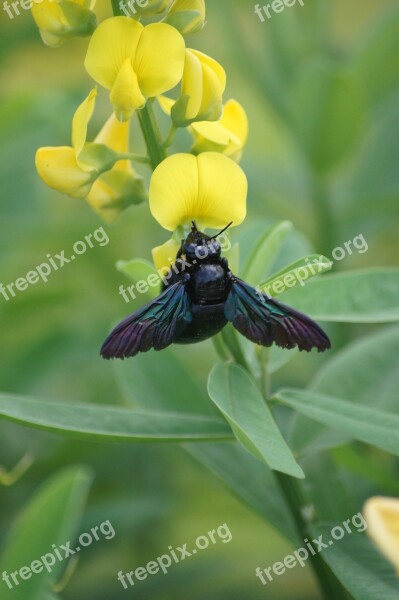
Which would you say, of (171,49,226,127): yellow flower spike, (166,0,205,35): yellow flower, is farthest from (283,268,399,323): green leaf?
(166,0,205,35): yellow flower

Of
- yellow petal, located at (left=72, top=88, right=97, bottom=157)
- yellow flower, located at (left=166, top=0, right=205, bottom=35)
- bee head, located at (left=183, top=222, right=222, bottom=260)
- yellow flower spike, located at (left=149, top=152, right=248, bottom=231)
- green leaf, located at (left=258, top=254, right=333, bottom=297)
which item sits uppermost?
yellow flower, located at (left=166, top=0, right=205, bottom=35)

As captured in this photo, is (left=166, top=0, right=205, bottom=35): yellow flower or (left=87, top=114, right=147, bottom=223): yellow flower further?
(left=87, top=114, right=147, bottom=223): yellow flower

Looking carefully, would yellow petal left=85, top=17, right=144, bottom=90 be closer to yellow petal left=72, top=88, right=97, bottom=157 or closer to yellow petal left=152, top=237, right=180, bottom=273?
yellow petal left=72, top=88, right=97, bottom=157

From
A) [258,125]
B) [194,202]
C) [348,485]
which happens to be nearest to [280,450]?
[194,202]

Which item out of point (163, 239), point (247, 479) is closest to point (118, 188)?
point (247, 479)

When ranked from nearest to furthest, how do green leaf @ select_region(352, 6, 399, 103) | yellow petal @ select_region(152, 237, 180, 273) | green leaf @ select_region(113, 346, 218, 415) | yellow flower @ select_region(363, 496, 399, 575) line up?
yellow flower @ select_region(363, 496, 399, 575) < yellow petal @ select_region(152, 237, 180, 273) < green leaf @ select_region(113, 346, 218, 415) < green leaf @ select_region(352, 6, 399, 103)

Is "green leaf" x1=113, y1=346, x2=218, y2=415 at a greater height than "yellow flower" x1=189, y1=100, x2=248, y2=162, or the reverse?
"yellow flower" x1=189, y1=100, x2=248, y2=162

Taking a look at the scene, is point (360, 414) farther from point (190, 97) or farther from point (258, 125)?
point (258, 125)

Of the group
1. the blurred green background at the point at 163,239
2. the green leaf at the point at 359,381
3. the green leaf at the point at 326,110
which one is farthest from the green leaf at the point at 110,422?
the green leaf at the point at 326,110
